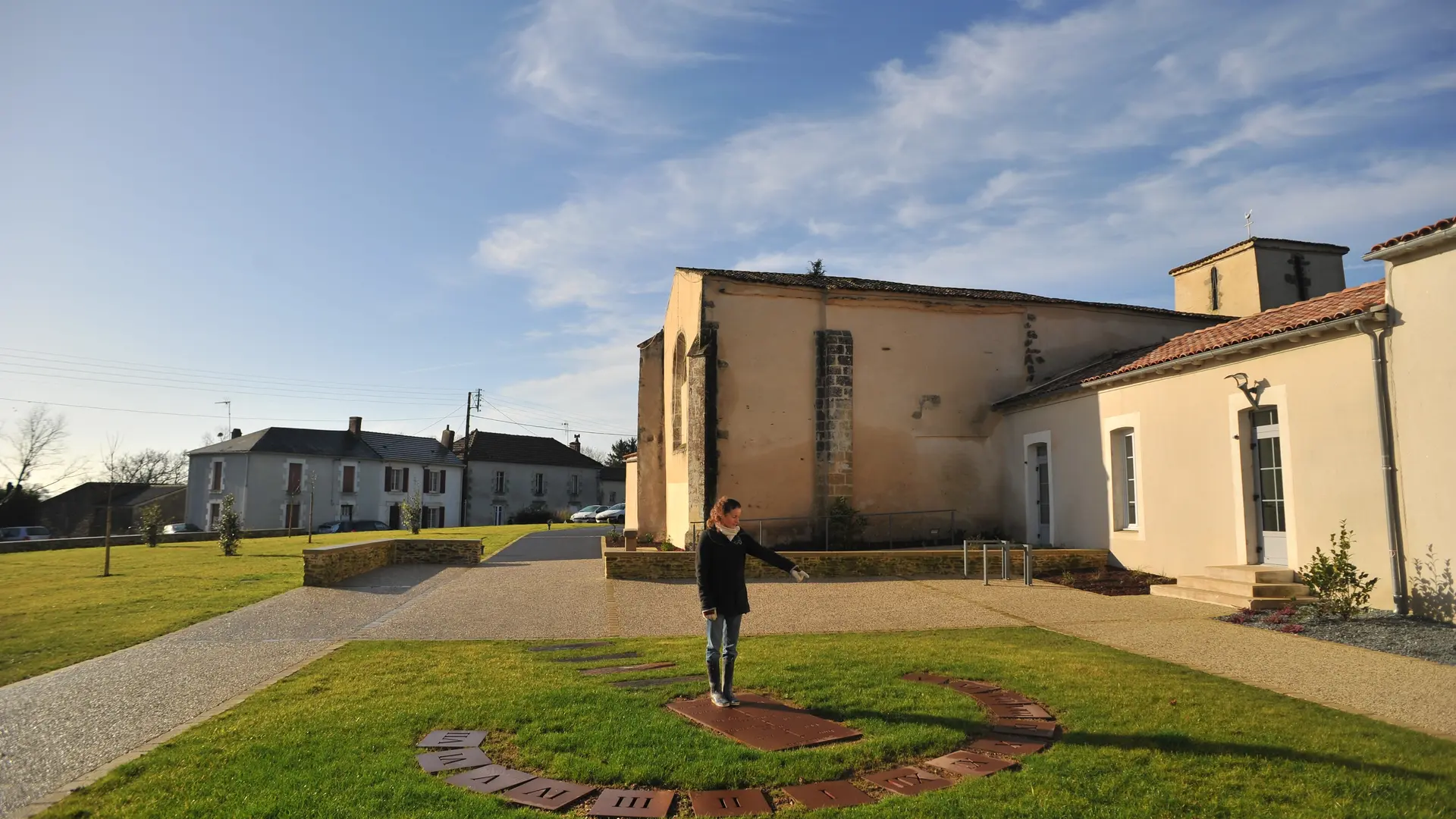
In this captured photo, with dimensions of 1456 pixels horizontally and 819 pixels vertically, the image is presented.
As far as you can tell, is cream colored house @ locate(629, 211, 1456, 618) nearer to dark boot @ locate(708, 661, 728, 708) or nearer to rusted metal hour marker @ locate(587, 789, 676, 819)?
dark boot @ locate(708, 661, 728, 708)

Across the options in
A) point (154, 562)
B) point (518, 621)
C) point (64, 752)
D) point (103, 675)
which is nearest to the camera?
point (64, 752)

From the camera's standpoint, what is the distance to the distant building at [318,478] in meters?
45.8

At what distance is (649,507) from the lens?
21.5 metres

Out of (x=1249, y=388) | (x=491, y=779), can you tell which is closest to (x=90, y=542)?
(x=491, y=779)

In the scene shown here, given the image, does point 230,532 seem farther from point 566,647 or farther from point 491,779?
point 491,779

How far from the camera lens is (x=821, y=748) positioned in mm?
4777

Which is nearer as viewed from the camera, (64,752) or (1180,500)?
(64,752)

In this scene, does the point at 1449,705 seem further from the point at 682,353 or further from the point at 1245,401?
the point at 682,353

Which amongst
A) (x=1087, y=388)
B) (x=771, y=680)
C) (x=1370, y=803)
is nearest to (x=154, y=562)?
(x=771, y=680)

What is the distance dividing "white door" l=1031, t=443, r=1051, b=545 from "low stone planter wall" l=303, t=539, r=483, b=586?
12425 millimetres

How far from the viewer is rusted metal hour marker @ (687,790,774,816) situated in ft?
12.7

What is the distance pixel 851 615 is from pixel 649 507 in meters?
11.7

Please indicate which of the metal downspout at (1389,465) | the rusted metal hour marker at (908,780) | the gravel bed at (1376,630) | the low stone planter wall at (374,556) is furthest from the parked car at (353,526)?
the rusted metal hour marker at (908,780)

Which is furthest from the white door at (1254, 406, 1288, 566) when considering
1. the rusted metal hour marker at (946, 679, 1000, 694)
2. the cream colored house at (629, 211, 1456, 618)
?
the rusted metal hour marker at (946, 679, 1000, 694)
